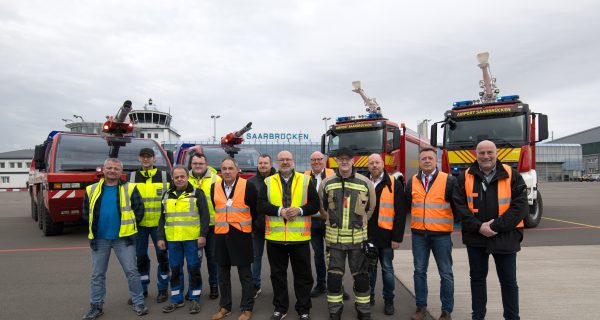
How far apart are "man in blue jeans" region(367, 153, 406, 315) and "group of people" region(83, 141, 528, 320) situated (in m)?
0.01

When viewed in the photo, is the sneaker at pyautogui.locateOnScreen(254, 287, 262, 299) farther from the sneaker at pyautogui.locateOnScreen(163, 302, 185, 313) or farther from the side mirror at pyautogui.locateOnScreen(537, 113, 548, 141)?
the side mirror at pyautogui.locateOnScreen(537, 113, 548, 141)

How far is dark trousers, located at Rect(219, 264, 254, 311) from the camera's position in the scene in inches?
148

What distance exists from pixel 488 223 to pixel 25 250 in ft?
26.7

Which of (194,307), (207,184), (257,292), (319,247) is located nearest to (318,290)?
(319,247)

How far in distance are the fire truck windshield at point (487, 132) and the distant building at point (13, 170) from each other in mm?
59295

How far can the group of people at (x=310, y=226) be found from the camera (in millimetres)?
3273

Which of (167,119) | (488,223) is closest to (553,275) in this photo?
(488,223)

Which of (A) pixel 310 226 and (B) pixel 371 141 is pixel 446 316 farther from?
(B) pixel 371 141

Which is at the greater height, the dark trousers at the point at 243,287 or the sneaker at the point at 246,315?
the dark trousers at the point at 243,287

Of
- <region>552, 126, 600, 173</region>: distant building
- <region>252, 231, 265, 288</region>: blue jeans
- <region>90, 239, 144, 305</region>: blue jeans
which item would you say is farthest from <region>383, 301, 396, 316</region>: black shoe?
<region>552, 126, 600, 173</region>: distant building

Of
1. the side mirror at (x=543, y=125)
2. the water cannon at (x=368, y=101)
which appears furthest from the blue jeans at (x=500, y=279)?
the water cannon at (x=368, y=101)

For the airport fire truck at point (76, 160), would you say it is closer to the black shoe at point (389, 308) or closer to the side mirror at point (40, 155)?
the side mirror at point (40, 155)

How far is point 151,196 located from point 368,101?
11.4 m

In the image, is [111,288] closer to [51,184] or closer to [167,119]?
[51,184]
